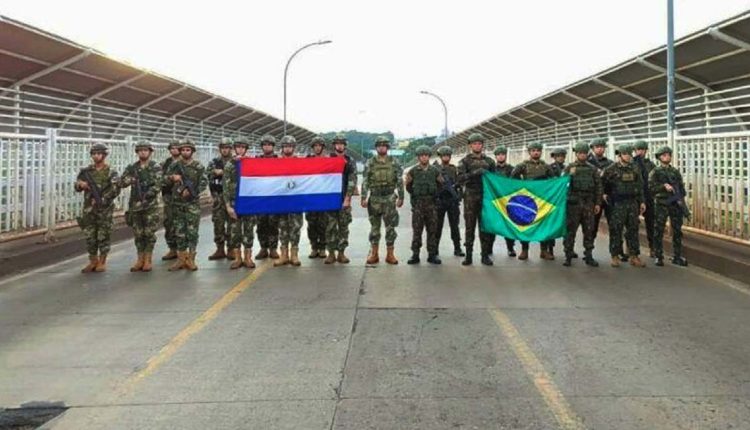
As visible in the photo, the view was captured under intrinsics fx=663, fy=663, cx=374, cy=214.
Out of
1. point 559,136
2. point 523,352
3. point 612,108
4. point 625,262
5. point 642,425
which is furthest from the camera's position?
point 559,136

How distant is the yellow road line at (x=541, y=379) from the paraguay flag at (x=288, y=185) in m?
4.25

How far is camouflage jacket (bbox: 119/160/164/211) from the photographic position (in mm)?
9461

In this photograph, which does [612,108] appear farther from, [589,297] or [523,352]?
[523,352]

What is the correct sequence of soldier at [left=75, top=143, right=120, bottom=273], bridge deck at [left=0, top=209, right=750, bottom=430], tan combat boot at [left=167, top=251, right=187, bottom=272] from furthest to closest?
tan combat boot at [left=167, top=251, right=187, bottom=272]
soldier at [left=75, top=143, right=120, bottom=273]
bridge deck at [left=0, top=209, right=750, bottom=430]

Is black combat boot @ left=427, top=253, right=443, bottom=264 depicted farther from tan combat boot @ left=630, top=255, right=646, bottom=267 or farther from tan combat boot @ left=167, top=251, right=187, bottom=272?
tan combat boot @ left=167, top=251, right=187, bottom=272

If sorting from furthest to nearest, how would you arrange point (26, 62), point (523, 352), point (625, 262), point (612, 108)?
point (612, 108) < point (26, 62) < point (625, 262) < point (523, 352)

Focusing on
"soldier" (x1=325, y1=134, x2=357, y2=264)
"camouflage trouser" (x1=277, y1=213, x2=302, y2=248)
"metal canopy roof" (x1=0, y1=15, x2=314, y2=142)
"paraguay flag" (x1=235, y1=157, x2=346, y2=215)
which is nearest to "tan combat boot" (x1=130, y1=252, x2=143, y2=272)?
"paraguay flag" (x1=235, y1=157, x2=346, y2=215)

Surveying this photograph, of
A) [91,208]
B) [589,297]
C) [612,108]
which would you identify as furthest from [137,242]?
[612,108]

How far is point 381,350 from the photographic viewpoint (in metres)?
5.45

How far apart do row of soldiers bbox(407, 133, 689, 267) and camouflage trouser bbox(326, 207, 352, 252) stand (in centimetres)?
106

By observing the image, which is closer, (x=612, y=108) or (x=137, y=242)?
(x=137, y=242)

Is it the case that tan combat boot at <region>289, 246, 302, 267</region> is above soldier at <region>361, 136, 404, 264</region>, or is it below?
below

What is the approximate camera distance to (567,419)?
3988 mm

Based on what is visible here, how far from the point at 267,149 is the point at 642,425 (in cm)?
754
